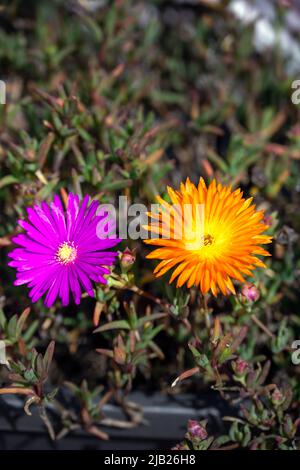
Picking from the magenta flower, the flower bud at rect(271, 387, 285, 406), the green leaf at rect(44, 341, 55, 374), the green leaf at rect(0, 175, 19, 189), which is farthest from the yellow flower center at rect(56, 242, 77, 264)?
the flower bud at rect(271, 387, 285, 406)

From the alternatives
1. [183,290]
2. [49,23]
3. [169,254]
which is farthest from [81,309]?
[49,23]

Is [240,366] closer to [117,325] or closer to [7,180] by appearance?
[117,325]

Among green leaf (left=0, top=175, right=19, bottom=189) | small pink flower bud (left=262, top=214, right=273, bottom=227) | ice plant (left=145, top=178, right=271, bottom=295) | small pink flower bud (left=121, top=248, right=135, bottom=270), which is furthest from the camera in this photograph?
green leaf (left=0, top=175, right=19, bottom=189)

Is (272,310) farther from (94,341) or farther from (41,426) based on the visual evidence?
(41,426)

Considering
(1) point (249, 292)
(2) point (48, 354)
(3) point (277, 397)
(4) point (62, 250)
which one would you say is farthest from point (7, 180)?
(3) point (277, 397)

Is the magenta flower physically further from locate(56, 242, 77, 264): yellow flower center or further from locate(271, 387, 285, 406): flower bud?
locate(271, 387, 285, 406): flower bud

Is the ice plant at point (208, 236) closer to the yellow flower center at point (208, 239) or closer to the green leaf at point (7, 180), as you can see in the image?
the yellow flower center at point (208, 239)
